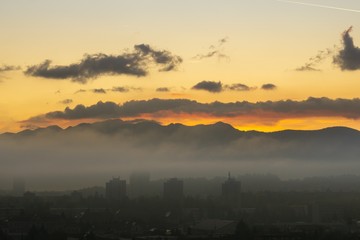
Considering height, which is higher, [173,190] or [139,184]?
[139,184]

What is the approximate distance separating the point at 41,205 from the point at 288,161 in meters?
133

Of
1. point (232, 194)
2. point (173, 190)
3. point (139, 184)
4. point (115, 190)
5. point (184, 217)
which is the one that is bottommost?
point (184, 217)

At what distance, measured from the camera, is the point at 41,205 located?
64438 mm

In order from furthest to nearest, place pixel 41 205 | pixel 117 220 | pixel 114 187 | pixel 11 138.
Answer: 1. pixel 11 138
2. pixel 114 187
3. pixel 41 205
4. pixel 117 220

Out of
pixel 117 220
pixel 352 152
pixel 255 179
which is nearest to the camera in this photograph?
pixel 117 220

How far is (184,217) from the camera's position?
59531mm

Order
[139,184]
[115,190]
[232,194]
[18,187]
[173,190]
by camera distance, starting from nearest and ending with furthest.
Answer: [232,194]
[173,190]
[115,190]
[139,184]
[18,187]

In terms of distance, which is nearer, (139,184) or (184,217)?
(184,217)

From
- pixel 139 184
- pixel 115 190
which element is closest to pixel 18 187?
pixel 139 184

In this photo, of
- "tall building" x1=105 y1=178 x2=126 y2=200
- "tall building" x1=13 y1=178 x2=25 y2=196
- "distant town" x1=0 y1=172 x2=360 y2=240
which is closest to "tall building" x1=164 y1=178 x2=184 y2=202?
"distant town" x1=0 y1=172 x2=360 y2=240

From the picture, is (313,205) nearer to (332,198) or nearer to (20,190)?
(332,198)

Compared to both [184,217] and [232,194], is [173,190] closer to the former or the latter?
Answer: [232,194]

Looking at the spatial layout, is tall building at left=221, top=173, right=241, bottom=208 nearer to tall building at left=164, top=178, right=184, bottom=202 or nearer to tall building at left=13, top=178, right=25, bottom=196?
tall building at left=164, top=178, right=184, bottom=202

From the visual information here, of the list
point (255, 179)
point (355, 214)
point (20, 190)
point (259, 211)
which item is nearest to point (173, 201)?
point (259, 211)
